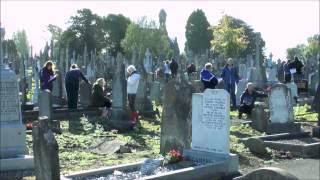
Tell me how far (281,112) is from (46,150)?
30.5 ft

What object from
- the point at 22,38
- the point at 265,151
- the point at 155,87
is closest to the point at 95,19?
the point at 22,38

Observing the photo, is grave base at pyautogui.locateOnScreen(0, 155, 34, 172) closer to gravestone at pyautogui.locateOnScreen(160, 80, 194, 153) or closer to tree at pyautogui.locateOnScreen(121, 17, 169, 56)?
gravestone at pyautogui.locateOnScreen(160, 80, 194, 153)

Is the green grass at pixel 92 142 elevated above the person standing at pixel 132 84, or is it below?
below

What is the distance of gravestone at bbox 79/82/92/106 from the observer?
65.1 ft

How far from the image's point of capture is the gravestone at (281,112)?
587 inches

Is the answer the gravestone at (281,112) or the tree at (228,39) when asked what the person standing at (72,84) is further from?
the tree at (228,39)

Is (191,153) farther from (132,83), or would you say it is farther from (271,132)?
(132,83)

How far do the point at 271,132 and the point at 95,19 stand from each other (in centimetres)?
7640

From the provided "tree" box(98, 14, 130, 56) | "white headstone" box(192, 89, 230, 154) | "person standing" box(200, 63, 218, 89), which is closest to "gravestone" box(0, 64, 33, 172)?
"white headstone" box(192, 89, 230, 154)

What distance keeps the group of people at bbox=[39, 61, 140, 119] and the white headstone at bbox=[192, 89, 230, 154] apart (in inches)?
244

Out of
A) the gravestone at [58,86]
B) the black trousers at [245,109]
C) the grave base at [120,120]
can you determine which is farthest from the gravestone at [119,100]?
the gravestone at [58,86]

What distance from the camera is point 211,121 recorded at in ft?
32.6

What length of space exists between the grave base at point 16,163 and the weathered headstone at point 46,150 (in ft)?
8.39

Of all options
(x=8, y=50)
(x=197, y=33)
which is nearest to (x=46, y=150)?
(x=8, y=50)
